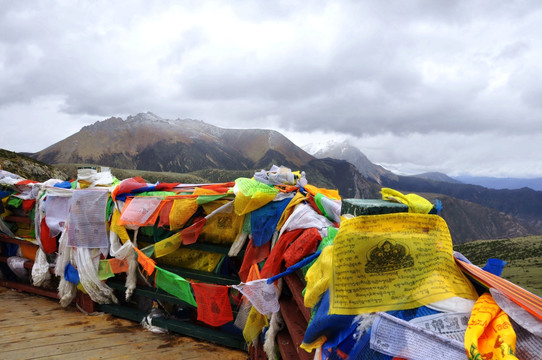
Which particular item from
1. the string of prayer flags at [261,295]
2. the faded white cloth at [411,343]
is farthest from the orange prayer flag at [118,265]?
the faded white cloth at [411,343]

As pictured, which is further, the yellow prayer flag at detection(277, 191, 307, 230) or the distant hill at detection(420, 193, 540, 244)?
the distant hill at detection(420, 193, 540, 244)

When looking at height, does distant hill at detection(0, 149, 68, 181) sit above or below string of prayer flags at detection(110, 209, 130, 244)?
above

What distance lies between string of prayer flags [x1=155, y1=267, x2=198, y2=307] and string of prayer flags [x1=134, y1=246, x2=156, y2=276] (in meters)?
0.07

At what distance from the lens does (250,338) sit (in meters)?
3.19

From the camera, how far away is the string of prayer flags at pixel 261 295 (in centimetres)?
265

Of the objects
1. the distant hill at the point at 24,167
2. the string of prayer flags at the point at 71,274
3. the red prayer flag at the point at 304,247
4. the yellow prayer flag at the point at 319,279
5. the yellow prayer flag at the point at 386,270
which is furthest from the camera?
the distant hill at the point at 24,167

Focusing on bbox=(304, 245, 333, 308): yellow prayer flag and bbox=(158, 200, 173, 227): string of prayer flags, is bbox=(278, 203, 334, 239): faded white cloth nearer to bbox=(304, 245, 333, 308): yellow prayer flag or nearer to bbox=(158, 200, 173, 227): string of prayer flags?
bbox=(304, 245, 333, 308): yellow prayer flag

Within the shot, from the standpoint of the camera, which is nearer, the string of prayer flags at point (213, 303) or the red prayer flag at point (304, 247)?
the red prayer flag at point (304, 247)

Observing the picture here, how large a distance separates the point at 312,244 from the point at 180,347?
2074 mm

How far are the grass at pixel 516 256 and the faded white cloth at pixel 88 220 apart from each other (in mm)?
51247

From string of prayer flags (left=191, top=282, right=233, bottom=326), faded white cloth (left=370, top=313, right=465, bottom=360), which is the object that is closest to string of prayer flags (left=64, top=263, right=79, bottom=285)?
string of prayer flags (left=191, top=282, right=233, bottom=326)

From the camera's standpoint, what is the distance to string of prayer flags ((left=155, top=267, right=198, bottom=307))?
3.74 m

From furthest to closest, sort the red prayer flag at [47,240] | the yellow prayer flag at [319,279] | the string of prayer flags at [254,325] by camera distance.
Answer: the red prayer flag at [47,240] < the string of prayer flags at [254,325] < the yellow prayer flag at [319,279]

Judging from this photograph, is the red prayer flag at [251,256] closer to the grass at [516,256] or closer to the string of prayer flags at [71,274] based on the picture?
the string of prayer flags at [71,274]
